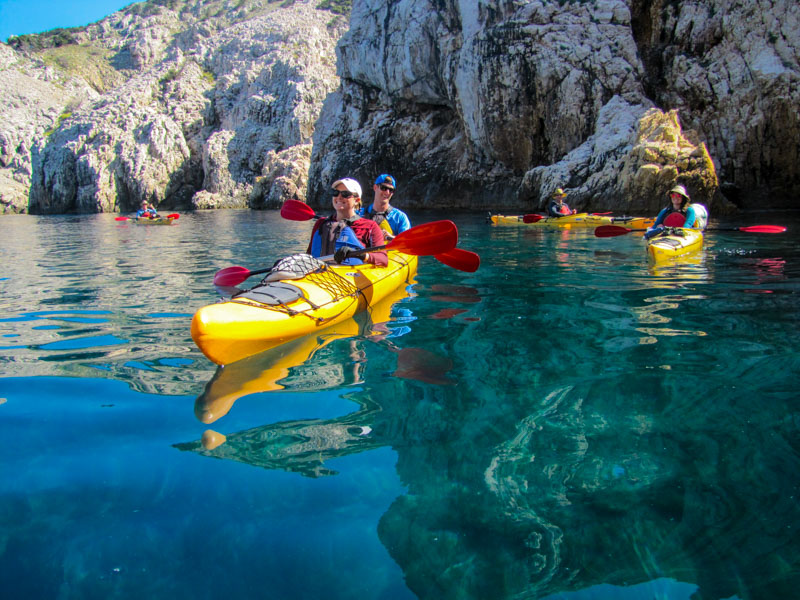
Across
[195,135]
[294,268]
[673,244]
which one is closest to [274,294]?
[294,268]

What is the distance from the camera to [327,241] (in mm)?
5086

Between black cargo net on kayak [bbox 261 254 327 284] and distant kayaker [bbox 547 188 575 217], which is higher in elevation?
distant kayaker [bbox 547 188 575 217]

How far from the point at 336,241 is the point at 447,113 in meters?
25.8

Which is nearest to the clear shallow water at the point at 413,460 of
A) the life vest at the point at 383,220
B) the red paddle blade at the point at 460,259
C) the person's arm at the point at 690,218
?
the red paddle blade at the point at 460,259

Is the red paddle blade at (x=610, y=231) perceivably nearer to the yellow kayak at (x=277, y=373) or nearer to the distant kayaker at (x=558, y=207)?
the distant kayaker at (x=558, y=207)

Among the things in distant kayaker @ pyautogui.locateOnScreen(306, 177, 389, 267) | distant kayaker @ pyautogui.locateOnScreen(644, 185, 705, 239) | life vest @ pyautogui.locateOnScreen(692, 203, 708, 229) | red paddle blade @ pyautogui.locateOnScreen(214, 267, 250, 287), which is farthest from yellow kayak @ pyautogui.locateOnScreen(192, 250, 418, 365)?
life vest @ pyautogui.locateOnScreen(692, 203, 708, 229)

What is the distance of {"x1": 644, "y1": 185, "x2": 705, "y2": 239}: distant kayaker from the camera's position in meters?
8.48

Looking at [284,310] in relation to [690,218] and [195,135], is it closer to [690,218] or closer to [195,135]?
[690,218]

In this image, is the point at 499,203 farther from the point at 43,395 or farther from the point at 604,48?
the point at 43,395

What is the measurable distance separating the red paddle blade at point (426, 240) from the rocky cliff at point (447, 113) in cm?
1386

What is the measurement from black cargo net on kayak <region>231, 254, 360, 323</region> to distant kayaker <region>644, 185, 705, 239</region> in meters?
6.16

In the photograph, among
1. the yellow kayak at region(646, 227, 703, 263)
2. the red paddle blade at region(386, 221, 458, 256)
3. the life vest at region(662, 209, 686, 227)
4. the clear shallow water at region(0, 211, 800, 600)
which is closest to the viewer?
the clear shallow water at region(0, 211, 800, 600)

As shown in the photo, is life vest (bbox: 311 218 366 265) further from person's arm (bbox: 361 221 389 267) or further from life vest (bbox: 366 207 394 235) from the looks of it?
life vest (bbox: 366 207 394 235)

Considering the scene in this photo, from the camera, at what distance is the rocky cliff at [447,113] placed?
57.5 ft
